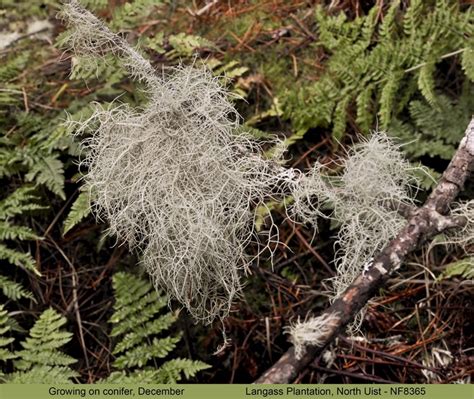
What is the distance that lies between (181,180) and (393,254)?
76cm

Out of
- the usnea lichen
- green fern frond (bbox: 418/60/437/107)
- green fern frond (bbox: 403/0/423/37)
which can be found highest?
green fern frond (bbox: 403/0/423/37)

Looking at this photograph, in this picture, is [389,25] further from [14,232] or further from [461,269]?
[14,232]

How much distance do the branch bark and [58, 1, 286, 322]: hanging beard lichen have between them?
Answer: 0.30 m

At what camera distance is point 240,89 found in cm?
281

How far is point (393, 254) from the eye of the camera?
2090 mm

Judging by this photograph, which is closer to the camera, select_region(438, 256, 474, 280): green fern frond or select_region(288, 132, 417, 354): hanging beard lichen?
select_region(288, 132, 417, 354): hanging beard lichen

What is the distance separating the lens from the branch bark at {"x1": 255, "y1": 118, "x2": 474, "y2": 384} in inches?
79.1

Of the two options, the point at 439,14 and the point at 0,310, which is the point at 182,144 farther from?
the point at 439,14

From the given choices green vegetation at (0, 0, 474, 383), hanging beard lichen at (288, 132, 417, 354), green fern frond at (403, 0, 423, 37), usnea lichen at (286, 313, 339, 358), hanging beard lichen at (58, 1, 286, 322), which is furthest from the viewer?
green fern frond at (403, 0, 423, 37)

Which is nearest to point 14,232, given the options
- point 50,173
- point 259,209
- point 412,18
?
point 50,173

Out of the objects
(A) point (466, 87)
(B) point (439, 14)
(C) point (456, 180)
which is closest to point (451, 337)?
(C) point (456, 180)

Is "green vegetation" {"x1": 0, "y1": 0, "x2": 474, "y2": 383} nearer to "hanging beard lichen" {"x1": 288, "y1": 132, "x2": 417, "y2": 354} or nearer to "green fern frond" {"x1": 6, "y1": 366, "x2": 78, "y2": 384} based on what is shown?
"green fern frond" {"x1": 6, "y1": 366, "x2": 78, "y2": 384}
